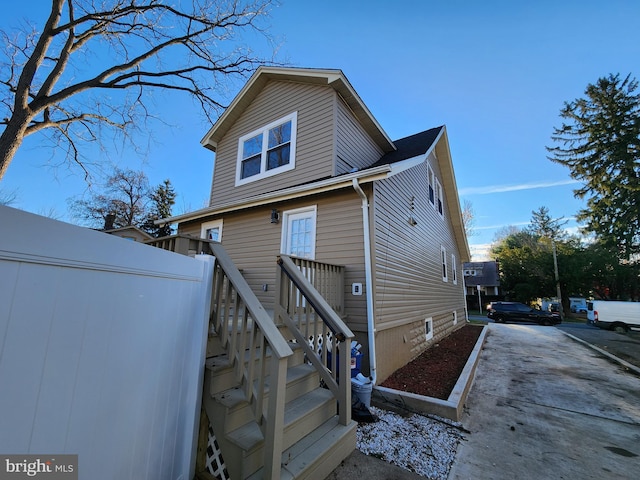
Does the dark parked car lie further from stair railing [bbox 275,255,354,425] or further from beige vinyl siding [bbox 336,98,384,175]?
stair railing [bbox 275,255,354,425]

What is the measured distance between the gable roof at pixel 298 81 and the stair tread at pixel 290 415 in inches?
252

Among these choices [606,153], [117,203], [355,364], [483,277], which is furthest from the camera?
[483,277]

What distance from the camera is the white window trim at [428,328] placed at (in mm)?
8070

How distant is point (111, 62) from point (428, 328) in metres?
11.8

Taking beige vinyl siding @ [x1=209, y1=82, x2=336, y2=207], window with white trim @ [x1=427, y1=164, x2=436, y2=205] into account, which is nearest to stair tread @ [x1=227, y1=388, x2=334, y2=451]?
beige vinyl siding @ [x1=209, y1=82, x2=336, y2=207]

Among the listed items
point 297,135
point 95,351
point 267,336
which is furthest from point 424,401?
point 297,135

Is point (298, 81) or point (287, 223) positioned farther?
point (298, 81)

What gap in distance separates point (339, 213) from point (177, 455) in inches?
167

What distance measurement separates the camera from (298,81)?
7.26m

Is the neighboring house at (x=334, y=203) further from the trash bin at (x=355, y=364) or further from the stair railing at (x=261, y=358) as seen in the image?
the stair railing at (x=261, y=358)

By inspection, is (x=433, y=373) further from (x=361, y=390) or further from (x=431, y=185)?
(x=431, y=185)

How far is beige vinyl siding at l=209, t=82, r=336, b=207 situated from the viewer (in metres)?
6.38

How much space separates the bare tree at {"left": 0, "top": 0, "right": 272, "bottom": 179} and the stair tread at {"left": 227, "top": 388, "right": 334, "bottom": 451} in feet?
26.6

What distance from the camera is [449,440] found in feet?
10.5
